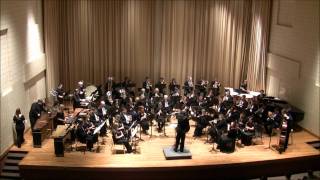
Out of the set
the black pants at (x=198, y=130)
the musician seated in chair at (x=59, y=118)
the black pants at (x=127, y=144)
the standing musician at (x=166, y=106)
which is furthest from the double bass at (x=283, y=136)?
the musician seated in chair at (x=59, y=118)

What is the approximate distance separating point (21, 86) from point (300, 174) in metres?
9.85

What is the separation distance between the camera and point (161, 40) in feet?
61.3

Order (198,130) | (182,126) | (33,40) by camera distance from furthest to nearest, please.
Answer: (33,40), (198,130), (182,126)

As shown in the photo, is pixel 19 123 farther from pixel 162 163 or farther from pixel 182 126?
pixel 182 126

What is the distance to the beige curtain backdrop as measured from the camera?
1812 cm

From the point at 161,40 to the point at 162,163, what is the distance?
26.5 ft

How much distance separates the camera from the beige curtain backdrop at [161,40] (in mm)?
18125

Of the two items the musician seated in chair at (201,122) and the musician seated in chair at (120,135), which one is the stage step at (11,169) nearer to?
the musician seated in chair at (120,135)

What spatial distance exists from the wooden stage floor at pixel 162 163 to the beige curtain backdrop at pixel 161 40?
5691 mm

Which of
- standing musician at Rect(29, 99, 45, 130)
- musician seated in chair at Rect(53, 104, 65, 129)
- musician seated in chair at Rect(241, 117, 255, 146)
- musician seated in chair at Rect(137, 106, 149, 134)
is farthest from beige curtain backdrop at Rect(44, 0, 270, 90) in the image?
musician seated in chair at Rect(241, 117, 255, 146)

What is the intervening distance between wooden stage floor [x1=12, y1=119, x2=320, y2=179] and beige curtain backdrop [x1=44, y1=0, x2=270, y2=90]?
5.69 m

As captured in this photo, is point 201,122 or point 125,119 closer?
point 125,119

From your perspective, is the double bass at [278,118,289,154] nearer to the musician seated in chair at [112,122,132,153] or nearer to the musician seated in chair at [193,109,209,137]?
the musician seated in chair at [193,109,209,137]

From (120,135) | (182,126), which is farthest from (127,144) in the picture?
(182,126)
